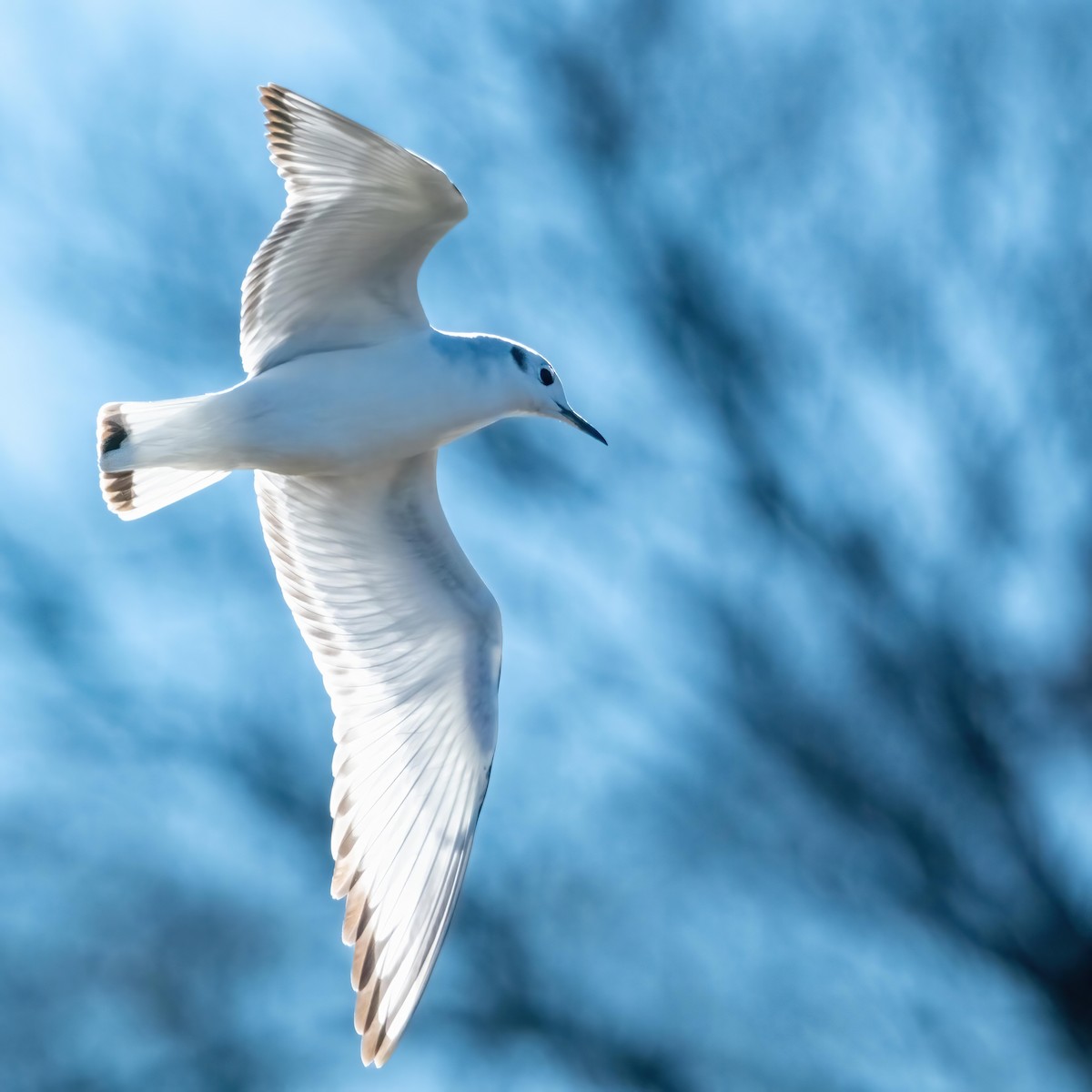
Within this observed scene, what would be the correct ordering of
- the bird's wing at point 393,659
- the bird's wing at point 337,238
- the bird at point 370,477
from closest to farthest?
1. the bird's wing at point 337,238
2. the bird at point 370,477
3. the bird's wing at point 393,659

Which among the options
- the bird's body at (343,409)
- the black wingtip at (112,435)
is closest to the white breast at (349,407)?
the bird's body at (343,409)

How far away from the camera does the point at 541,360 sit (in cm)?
491

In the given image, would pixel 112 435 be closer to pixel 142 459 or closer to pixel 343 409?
pixel 142 459

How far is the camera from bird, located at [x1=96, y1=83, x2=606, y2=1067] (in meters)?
4.62

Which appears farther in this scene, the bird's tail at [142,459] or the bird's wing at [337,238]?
the bird's tail at [142,459]

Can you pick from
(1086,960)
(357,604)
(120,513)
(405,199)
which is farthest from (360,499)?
(1086,960)

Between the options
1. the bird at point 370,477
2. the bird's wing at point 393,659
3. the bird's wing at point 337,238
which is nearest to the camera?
the bird's wing at point 337,238

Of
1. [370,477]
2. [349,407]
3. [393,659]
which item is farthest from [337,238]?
[393,659]

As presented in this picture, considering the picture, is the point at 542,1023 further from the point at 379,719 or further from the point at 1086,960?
the point at 379,719

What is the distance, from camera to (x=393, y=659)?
208 inches

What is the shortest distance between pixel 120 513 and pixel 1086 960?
558 centimetres

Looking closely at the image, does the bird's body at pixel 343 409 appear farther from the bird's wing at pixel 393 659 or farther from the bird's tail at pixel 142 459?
the bird's wing at pixel 393 659

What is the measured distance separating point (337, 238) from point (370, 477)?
77 cm

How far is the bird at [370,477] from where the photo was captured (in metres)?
4.62
